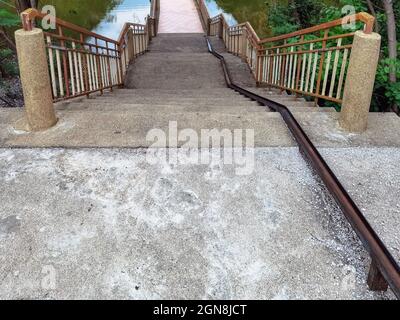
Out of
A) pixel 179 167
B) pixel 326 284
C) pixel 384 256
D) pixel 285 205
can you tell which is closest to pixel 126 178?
pixel 179 167

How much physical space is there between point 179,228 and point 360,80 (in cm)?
224

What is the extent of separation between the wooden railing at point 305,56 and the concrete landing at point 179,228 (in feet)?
4.56

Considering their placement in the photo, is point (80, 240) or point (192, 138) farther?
point (192, 138)

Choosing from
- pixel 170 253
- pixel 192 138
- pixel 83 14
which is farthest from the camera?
pixel 83 14

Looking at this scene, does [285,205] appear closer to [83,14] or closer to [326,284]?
[326,284]

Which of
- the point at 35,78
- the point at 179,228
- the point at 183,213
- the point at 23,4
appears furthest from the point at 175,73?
the point at 179,228

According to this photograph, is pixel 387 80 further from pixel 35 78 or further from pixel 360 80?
pixel 35 78

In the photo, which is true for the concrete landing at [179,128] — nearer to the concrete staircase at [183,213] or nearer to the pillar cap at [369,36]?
the concrete staircase at [183,213]

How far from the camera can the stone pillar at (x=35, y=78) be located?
3275 mm

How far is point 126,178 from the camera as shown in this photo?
9.16ft

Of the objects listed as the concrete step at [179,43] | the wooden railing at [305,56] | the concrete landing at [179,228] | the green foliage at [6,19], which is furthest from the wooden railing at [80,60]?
the concrete step at [179,43]

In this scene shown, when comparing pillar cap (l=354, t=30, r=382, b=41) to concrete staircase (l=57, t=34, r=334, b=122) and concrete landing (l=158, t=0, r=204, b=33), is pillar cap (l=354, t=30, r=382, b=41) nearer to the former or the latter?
concrete staircase (l=57, t=34, r=334, b=122)

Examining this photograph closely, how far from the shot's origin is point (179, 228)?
230cm

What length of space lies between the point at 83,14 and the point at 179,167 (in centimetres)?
2208
